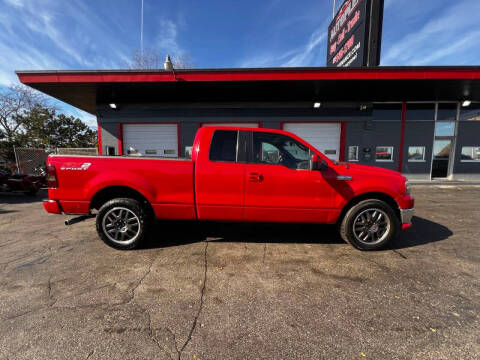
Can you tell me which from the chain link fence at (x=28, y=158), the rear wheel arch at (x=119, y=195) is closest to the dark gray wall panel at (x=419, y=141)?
the rear wheel arch at (x=119, y=195)

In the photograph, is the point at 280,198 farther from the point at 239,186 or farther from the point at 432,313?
the point at 432,313

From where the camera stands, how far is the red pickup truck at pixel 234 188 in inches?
130

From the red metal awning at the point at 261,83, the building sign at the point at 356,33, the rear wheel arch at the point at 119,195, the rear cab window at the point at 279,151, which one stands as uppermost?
the building sign at the point at 356,33

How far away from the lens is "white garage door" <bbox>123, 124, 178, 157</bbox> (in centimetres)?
1030

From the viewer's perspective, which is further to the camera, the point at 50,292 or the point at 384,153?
the point at 384,153

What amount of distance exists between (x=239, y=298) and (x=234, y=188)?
157cm

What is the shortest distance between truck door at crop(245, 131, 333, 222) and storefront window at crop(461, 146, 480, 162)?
12984 mm

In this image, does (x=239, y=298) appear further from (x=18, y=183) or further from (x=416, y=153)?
(x=416, y=153)

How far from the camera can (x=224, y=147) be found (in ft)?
11.2

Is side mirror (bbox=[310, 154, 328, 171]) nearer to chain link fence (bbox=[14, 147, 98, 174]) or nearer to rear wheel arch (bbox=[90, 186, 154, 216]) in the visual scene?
rear wheel arch (bbox=[90, 186, 154, 216])

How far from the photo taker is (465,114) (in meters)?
10.7

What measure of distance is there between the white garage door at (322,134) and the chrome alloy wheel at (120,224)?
8447mm

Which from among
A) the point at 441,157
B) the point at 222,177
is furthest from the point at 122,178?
the point at 441,157

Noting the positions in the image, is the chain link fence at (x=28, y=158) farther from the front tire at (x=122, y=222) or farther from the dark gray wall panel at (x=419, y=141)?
the dark gray wall panel at (x=419, y=141)
